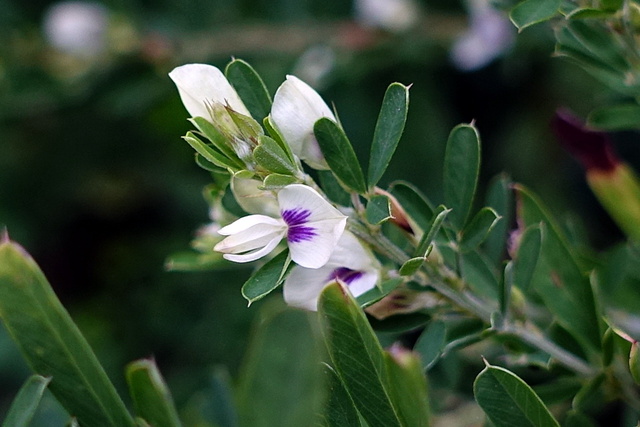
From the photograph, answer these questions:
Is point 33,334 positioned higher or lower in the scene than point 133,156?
higher

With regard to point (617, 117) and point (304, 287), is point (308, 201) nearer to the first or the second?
point (304, 287)

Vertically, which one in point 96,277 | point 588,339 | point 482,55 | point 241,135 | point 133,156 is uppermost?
point 241,135

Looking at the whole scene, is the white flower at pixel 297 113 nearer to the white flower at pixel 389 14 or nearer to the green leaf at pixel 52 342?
the green leaf at pixel 52 342

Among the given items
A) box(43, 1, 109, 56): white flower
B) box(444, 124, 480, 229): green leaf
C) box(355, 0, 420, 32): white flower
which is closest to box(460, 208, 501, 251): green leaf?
box(444, 124, 480, 229): green leaf

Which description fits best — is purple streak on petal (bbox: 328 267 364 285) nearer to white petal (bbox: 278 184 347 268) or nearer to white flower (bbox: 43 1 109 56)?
white petal (bbox: 278 184 347 268)

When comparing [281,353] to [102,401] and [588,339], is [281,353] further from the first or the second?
[588,339]

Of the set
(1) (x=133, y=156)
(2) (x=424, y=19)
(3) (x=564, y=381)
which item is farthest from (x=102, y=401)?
(1) (x=133, y=156)

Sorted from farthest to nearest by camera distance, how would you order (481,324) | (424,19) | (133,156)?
(133,156)
(424,19)
(481,324)
